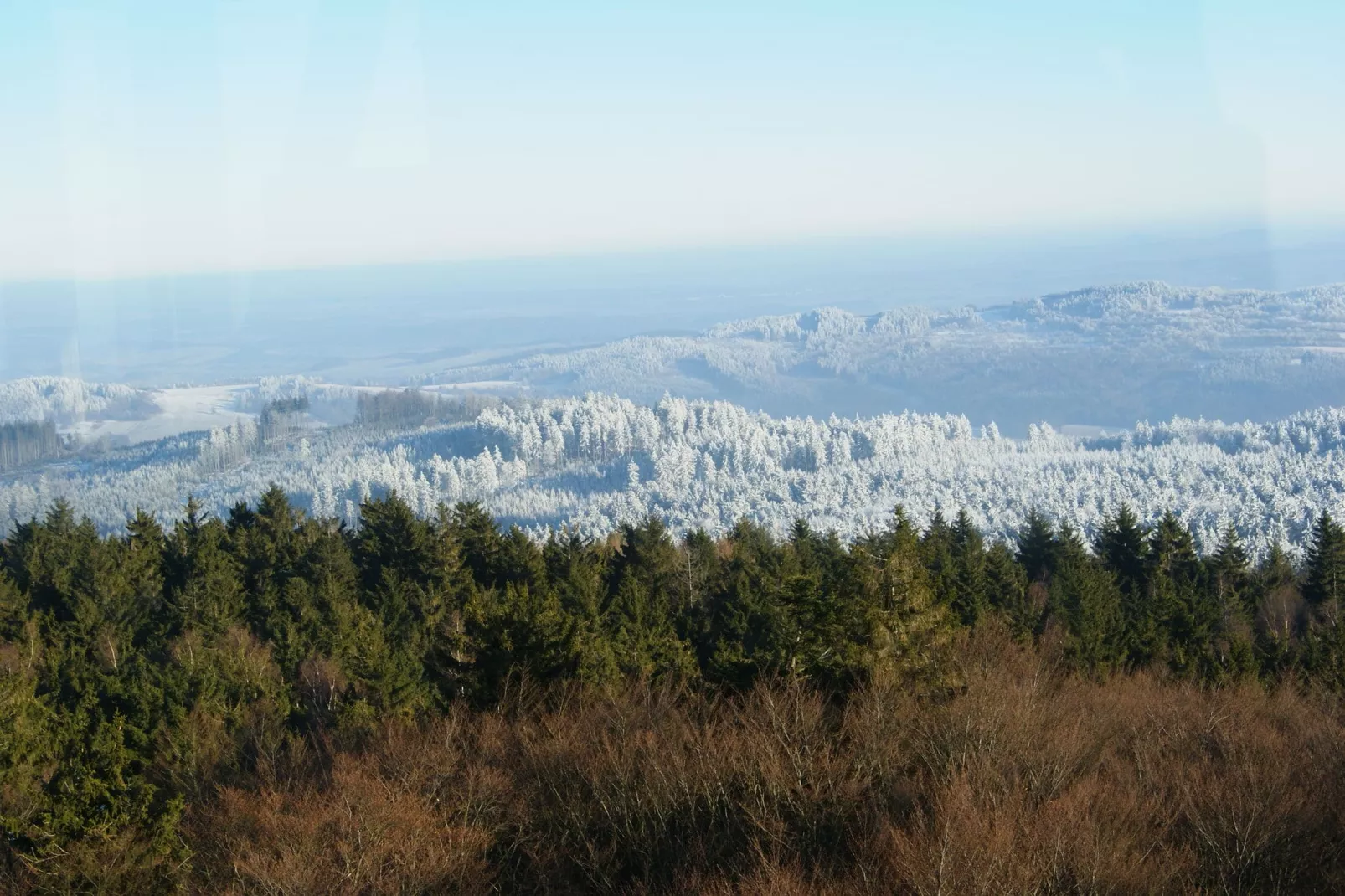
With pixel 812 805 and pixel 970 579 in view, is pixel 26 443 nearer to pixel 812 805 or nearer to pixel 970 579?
pixel 970 579

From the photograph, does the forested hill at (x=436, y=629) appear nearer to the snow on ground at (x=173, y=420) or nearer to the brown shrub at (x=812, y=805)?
the brown shrub at (x=812, y=805)

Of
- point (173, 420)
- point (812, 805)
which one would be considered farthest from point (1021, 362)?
point (812, 805)

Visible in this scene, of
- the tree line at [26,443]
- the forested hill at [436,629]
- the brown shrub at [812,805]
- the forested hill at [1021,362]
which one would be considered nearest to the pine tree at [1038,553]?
the forested hill at [436,629]

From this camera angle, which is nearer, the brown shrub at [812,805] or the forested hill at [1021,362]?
the brown shrub at [812,805]

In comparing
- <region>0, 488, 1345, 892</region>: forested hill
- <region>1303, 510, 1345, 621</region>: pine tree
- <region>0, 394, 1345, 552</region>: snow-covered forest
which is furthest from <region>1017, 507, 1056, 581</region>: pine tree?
<region>0, 394, 1345, 552</region>: snow-covered forest

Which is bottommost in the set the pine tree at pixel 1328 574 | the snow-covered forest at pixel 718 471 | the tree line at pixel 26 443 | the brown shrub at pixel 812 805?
the snow-covered forest at pixel 718 471
